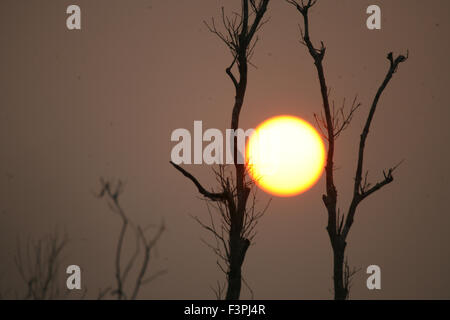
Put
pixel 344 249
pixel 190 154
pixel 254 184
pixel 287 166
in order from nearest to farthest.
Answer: pixel 254 184 → pixel 344 249 → pixel 190 154 → pixel 287 166

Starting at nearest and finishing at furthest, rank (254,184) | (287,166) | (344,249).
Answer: (254,184)
(344,249)
(287,166)

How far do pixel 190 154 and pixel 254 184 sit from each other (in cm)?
254

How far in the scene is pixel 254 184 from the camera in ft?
21.0

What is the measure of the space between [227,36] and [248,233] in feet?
7.75
